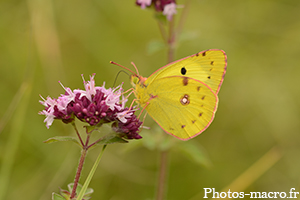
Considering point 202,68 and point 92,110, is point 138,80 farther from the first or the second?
point 92,110

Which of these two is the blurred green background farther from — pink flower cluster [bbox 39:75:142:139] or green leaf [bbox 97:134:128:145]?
green leaf [bbox 97:134:128:145]

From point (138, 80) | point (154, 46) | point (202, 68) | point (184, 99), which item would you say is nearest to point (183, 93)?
point (184, 99)

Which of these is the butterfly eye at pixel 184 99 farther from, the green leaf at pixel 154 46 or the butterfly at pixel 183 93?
the green leaf at pixel 154 46

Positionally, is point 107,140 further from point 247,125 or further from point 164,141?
point 247,125

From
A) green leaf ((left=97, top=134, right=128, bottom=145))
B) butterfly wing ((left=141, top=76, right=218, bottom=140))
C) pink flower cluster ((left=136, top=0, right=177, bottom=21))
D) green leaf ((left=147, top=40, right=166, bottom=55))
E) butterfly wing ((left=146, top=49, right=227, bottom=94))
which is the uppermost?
pink flower cluster ((left=136, top=0, right=177, bottom=21))

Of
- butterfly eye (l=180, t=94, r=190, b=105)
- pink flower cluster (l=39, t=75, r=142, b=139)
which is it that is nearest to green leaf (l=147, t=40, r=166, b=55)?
butterfly eye (l=180, t=94, r=190, b=105)

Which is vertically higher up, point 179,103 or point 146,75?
point 146,75
